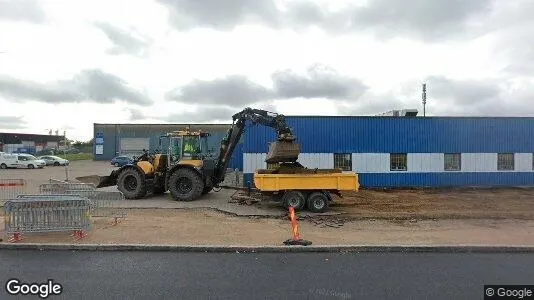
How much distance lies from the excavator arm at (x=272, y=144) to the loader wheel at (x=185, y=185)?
3.50ft

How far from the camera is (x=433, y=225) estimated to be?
1192 centimetres

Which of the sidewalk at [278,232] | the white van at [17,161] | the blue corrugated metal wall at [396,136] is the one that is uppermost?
the blue corrugated metal wall at [396,136]

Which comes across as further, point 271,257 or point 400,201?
point 400,201

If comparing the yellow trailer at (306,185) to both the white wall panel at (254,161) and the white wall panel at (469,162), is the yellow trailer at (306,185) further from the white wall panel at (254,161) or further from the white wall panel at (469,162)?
the white wall panel at (469,162)

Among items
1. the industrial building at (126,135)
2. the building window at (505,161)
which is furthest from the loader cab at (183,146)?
the industrial building at (126,135)

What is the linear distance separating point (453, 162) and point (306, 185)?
1161 centimetres

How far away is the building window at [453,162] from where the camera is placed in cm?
2214

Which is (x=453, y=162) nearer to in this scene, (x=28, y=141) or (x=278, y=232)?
(x=278, y=232)

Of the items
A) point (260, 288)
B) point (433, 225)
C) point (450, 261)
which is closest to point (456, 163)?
point (433, 225)

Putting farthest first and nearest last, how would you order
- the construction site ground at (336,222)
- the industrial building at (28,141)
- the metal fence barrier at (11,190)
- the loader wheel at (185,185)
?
the industrial building at (28,141), the metal fence barrier at (11,190), the loader wheel at (185,185), the construction site ground at (336,222)

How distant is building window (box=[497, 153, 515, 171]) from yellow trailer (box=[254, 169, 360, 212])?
40.3 ft

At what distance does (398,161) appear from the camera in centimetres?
2194

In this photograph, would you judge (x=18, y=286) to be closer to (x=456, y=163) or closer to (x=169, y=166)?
(x=169, y=166)

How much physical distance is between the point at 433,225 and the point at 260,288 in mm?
7315
